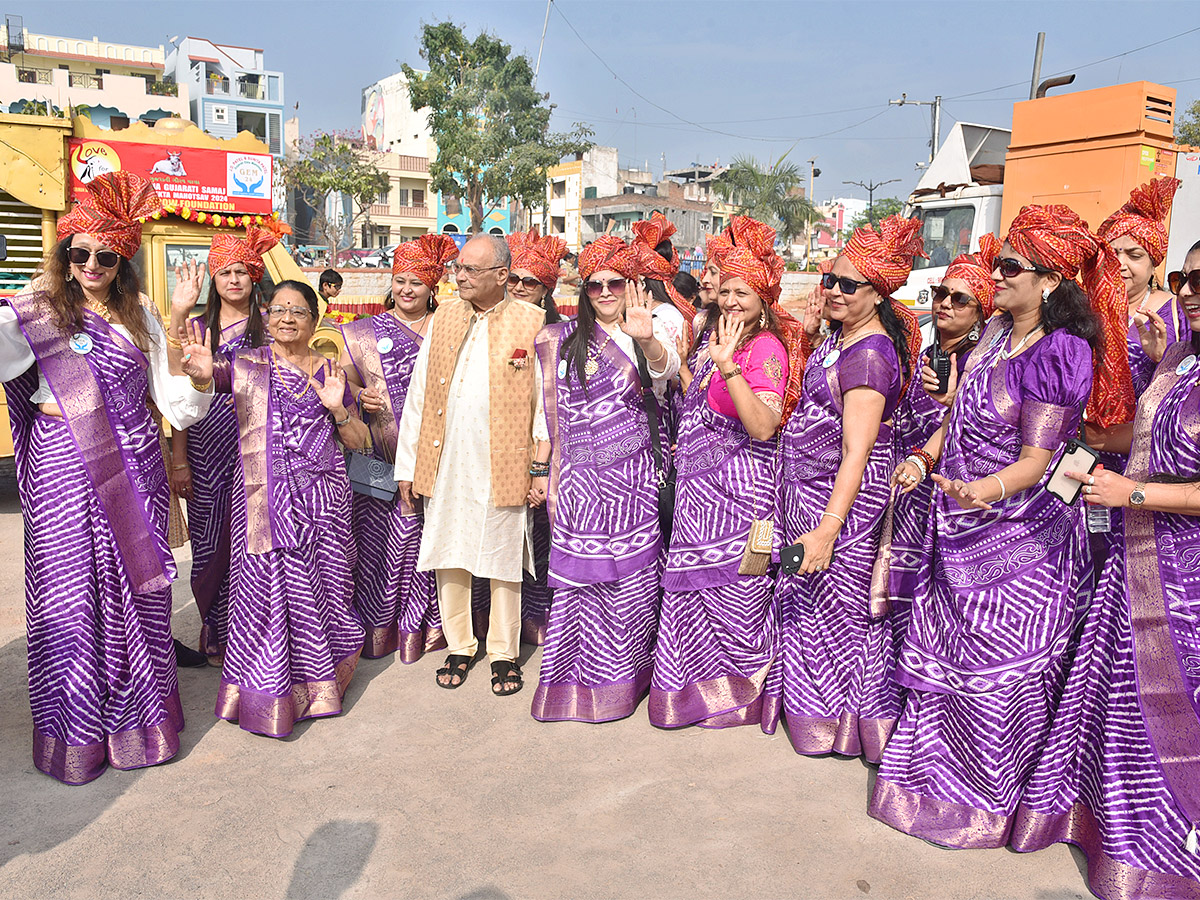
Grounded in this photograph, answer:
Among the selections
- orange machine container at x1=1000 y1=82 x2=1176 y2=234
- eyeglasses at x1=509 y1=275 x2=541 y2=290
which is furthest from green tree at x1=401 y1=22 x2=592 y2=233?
eyeglasses at x1=509 y1=275 x2=541 y2=290

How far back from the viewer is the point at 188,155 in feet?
22.8

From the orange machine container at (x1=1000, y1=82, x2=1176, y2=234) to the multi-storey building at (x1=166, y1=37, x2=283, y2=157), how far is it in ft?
116

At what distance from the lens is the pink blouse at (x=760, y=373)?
10.9 ft

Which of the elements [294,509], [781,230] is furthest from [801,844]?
[781,230]

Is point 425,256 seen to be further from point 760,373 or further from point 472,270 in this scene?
point 760,373

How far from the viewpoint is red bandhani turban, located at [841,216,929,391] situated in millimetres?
3125

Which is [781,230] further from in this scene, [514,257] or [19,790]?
[19,790]

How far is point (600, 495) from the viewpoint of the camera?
366cm

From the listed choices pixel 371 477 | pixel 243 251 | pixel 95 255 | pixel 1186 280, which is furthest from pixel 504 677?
pixel 1186 280

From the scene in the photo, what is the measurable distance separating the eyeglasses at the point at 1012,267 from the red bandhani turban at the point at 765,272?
31.8 inches

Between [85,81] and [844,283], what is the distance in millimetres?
41450

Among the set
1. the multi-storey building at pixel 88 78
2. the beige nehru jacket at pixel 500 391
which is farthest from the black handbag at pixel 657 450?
the multi-storey building at pixel 88 78

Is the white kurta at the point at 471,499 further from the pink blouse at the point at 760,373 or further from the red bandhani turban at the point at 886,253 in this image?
the red bandhani turban at the point at 886,253

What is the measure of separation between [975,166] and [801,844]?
11165 mm
